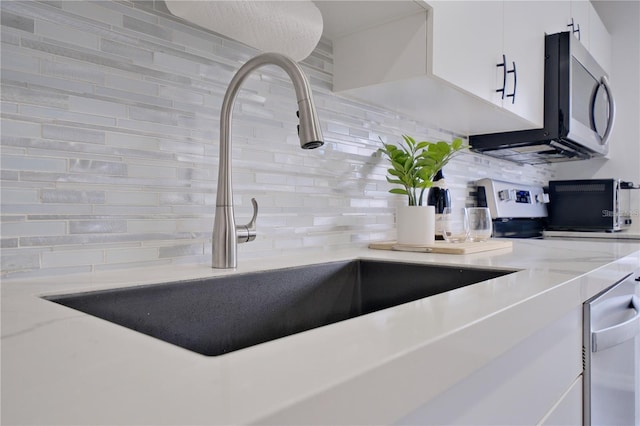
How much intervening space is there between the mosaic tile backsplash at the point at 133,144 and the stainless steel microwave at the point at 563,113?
119 cm

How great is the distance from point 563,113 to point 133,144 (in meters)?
1.88

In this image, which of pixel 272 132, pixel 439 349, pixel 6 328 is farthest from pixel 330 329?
pixel 272 132

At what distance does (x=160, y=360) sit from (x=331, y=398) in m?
0.15

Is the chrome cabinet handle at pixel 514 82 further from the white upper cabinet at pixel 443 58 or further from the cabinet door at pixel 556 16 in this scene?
the cabinet door at pixel 556 16

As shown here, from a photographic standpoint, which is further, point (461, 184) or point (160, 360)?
point (461, 184)

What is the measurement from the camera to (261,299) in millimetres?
957

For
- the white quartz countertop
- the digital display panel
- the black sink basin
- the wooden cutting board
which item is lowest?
the black sink basin

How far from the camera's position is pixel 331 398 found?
0.33 metres

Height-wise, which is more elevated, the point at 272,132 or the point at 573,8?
the point at 573,8

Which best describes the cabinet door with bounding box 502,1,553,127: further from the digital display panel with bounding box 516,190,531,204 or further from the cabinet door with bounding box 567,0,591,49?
the digital display panel with bounding box 516,190,531,204

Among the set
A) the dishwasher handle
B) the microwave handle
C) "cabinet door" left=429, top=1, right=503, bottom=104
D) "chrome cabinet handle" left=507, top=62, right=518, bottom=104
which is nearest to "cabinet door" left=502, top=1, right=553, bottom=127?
"chrome cabinet handle" left=507, top=62, right=518, bottom=104

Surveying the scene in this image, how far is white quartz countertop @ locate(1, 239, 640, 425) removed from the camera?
0.29 metres

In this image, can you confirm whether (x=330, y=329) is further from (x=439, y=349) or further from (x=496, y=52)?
(x=496, y=52)

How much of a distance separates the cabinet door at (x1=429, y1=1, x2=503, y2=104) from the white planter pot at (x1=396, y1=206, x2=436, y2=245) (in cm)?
40
